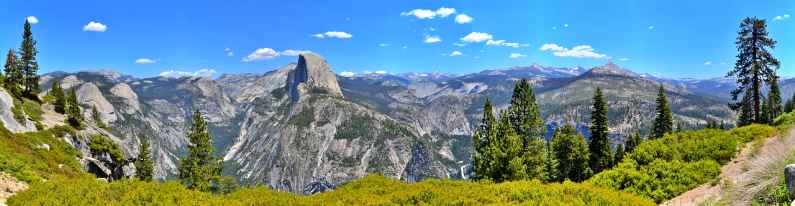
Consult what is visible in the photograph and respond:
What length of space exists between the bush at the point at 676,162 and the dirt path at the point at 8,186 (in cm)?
2960

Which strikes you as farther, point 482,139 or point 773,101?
point 773,101

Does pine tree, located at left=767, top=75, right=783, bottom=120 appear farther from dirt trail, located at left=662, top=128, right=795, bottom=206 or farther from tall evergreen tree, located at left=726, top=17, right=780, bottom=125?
dirt trail, located at left=662, top=128, right=795, bottom=206

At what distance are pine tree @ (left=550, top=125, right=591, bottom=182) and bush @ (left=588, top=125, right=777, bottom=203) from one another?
119ft

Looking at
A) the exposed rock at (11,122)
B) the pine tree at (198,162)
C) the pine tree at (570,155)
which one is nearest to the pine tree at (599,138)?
the pine tree at (570,155)

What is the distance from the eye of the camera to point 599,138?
230ft

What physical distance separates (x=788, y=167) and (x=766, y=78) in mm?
48268

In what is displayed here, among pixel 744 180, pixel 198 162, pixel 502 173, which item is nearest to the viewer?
pixel 744 180

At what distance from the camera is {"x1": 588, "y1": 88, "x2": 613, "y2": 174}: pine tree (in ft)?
224

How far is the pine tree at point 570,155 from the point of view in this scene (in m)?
66.8

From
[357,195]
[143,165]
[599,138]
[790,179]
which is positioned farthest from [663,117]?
[143,165]

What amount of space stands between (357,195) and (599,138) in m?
58.3

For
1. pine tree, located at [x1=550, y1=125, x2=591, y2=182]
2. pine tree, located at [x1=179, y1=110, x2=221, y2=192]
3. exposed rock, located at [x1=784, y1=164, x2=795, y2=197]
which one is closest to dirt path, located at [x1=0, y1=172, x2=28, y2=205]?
exposed rock, located at [x1=784, y1=164, x2=795, y2=197]

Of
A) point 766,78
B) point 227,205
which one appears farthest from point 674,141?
point 766,78

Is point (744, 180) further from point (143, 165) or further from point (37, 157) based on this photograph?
point (143, 165)
